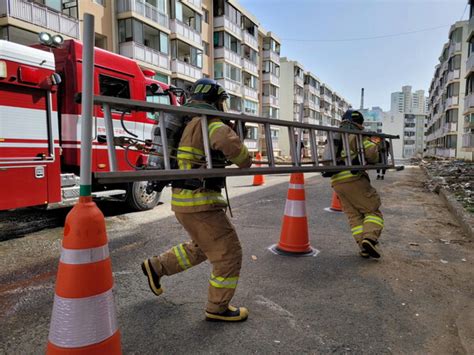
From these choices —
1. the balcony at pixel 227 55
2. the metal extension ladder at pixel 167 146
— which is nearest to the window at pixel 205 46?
the balcony at pixel 227 55

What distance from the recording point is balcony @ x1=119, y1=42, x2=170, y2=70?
2067 centimetres

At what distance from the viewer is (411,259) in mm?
4184

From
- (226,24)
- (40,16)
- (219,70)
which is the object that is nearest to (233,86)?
(219,70)

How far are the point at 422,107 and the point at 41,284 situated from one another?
16857 cm

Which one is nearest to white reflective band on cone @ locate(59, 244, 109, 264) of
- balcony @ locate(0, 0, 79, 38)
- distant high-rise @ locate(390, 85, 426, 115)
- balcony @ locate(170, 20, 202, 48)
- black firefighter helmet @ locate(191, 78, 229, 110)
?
black firefighter helmet @ locate(191, 78, 229, 110)

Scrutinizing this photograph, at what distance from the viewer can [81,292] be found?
1710 mm

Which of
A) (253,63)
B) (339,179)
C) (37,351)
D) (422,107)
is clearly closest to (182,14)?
(253,63)

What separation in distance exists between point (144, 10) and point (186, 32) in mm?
4991

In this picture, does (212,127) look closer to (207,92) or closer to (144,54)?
(207,92)

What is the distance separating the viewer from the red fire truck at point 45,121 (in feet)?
16.0

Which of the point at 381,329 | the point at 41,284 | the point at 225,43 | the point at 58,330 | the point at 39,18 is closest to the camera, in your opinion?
the point at 58,330

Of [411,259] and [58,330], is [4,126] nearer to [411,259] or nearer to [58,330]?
[58,330]

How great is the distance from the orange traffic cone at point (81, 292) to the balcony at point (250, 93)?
3580 centimetres

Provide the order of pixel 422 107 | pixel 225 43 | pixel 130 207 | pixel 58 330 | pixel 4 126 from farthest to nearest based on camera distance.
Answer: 1. pixel 422 107
2. pixel 225 43
3. pixel 130 207
4. pixel 4 126
5. pixel 58 330
